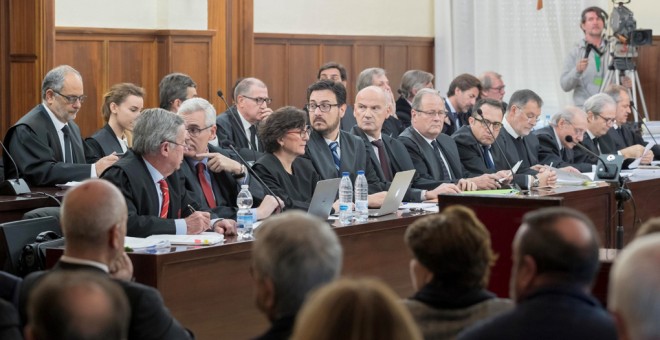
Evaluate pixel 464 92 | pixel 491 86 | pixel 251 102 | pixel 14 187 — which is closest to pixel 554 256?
pixel 14 187

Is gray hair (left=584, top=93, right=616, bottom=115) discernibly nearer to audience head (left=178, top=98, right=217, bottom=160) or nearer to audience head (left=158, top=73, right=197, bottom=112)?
audience head (left=158, top=73, right=197, bottom=112)

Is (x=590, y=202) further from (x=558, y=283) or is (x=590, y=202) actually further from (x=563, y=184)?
(x=558, y=283)

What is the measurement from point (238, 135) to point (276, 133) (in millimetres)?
1886

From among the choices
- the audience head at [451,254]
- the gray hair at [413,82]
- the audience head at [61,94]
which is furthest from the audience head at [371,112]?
the audience head at [451,254]

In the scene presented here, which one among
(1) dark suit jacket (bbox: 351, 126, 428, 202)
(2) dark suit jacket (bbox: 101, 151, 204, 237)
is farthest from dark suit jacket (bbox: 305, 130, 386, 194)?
(2) dark suit jacket (bbox: 101, 151, 204, 237)

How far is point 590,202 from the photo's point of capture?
6.46 meters

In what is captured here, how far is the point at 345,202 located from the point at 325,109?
41.7 inches

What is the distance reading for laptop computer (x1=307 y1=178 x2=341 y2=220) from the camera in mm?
5195

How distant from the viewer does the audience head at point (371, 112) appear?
7023 mm

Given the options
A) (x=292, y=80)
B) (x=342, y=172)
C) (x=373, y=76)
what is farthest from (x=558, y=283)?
(x=292, y=80)

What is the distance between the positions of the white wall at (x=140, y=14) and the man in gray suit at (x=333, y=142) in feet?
11.1

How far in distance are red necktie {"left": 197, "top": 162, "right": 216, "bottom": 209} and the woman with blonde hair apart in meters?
1.22

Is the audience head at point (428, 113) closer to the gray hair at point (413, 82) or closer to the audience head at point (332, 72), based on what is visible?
the audience head at point (332, 72)

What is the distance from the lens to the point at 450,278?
2.86m
